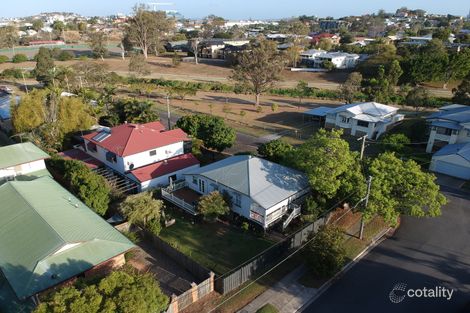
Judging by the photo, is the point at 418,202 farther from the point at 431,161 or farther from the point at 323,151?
the point at 431,161

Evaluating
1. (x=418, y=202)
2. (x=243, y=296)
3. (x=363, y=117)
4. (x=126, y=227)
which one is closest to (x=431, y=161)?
(x=363, y=117)

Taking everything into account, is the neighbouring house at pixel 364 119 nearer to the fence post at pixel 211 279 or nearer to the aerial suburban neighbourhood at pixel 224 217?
the aerial suburban neighbourhood at pixel 224 217

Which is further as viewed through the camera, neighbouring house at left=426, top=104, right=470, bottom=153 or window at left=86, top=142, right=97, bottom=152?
neighbouring house at left=426, top=104, right=470, bottom=153

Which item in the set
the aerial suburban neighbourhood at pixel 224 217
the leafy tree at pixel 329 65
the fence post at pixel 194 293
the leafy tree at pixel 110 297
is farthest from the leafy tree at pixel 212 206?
the leafy tree at pixel 329 65

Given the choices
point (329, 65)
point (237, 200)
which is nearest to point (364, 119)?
point (237, 200)

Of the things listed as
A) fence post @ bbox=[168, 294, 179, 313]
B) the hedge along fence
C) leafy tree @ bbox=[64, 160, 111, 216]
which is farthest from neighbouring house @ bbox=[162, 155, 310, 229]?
fence post @ bbox=[168, 294, 179, 313]

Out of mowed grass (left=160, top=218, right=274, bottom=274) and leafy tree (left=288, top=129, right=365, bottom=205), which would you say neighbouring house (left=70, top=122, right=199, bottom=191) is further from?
leafy tree (left=288, top=129, right=365, bottom=205)

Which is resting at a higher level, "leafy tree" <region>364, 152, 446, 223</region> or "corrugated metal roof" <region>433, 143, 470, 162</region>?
"leafy tree" <region>364, 152, 446, 223</region>
